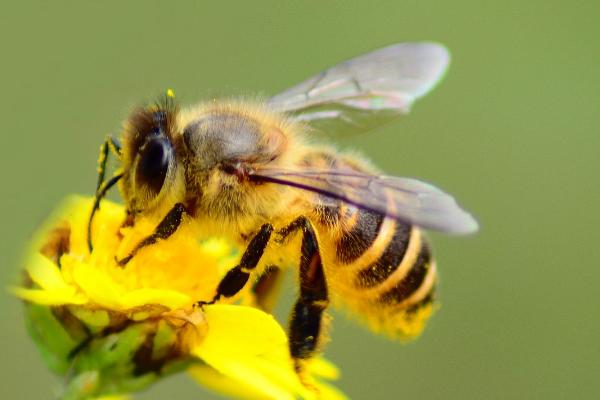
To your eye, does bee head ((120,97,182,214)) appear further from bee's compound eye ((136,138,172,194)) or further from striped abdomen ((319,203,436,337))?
striped abdomen ((319,203,436,337))

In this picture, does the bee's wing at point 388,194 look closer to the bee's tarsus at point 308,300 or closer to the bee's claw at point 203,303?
the bee's tarsus at point 308,300

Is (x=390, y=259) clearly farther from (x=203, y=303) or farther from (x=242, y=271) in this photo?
(x=203, y=303)

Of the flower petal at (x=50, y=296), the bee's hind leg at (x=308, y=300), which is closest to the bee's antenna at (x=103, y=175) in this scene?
the flower petal at (x=50, y=296)

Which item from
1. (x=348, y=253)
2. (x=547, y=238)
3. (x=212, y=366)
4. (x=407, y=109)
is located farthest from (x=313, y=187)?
(x=547, y=238)

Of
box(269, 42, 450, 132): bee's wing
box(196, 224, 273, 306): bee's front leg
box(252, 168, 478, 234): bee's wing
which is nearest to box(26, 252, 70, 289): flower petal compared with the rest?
box(196, 224, 273, 306): bee's front leg

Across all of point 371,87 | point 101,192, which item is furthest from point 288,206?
point 371,87

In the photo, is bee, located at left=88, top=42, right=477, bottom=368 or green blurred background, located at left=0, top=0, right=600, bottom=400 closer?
bee, located at left=88, top=42, right=477, bottom=368
